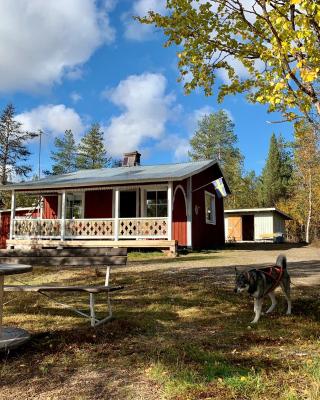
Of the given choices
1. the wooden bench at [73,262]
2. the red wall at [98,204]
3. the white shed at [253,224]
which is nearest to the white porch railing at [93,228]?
the red wall at [98,204]

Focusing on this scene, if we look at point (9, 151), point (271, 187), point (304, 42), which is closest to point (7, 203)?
point (9, 151)

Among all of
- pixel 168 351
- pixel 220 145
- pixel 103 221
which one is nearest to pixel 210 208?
pixel 103 221

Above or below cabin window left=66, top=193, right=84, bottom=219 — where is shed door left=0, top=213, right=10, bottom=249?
below

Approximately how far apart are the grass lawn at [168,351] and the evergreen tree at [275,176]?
54884mm

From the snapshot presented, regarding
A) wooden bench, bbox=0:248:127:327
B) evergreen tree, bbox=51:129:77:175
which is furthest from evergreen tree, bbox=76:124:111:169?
wooden bench, bbox=0:248:127:327

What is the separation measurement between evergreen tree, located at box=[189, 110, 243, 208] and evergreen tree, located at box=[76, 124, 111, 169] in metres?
11.6

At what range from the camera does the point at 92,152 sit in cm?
5634

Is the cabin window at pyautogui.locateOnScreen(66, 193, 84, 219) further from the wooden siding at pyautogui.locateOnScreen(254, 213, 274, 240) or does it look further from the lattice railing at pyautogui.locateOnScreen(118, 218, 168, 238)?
the wooden siding at pyautogui.locateOnScreen(254, 213, 274, 240)

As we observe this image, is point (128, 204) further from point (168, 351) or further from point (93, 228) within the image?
point (168, 351)

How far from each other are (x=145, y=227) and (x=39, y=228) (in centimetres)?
565

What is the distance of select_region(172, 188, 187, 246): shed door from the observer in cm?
1958

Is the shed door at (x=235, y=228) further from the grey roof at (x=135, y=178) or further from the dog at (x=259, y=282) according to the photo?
the dog at (x=259, y=282)

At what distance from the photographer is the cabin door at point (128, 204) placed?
70.2 feet

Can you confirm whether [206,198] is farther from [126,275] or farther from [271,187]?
[271,187]
